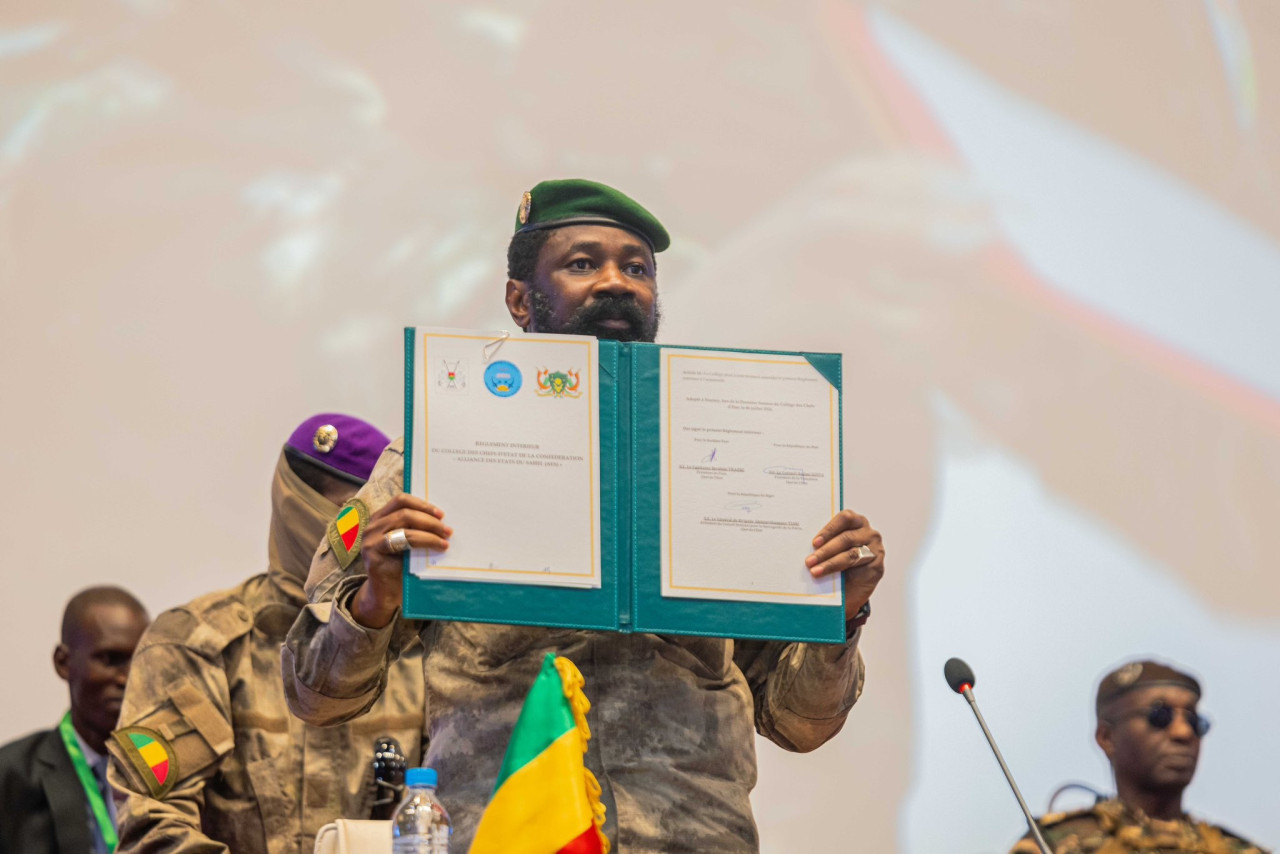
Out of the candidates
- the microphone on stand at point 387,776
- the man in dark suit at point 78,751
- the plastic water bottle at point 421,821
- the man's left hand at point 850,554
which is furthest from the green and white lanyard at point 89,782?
the man's left hand at point 850,554

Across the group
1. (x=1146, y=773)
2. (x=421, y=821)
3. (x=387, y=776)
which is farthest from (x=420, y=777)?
(x=1146, y=773)

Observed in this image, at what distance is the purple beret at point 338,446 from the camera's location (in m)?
4.20

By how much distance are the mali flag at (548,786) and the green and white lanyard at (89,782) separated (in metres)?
3.11

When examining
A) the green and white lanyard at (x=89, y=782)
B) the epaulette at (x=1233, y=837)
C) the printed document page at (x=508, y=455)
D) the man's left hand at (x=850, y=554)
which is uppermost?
the printed document page at (x=508, y=455)

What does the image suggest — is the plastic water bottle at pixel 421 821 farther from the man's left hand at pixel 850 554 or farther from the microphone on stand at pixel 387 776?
the microphone on stand at pixel 387 776

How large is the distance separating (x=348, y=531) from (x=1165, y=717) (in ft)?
11.6

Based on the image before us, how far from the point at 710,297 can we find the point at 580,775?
3.18m

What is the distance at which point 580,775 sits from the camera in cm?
237

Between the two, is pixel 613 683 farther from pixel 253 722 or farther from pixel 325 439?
pixel 325 439

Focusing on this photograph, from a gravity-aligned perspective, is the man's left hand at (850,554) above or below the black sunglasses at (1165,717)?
above

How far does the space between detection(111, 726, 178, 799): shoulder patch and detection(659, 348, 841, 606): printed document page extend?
1881 mm

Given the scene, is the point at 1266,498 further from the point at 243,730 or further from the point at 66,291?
the point at 66,291

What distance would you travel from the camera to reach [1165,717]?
17.3 ft

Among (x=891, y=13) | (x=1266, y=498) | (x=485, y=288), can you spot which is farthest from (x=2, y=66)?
(x=1266, y=498)
